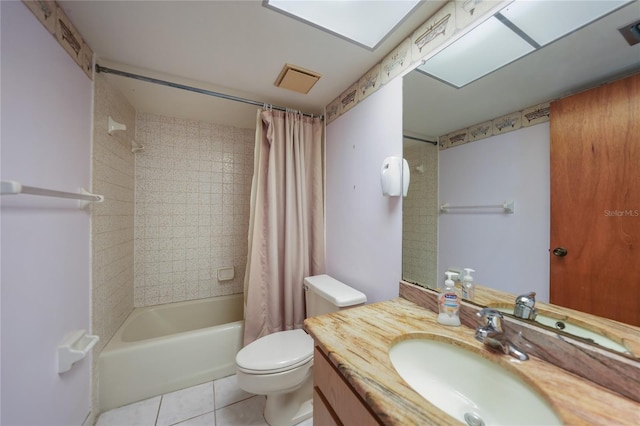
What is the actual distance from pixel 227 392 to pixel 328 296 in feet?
3.26

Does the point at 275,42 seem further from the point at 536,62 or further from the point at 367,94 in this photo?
the point at 536,62

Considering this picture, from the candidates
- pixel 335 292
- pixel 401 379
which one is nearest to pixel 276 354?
pixel 335 292

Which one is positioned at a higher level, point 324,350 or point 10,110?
point 10,110

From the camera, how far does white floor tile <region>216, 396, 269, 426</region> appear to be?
1281 millimetres

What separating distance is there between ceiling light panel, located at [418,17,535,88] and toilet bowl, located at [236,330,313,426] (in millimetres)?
1573

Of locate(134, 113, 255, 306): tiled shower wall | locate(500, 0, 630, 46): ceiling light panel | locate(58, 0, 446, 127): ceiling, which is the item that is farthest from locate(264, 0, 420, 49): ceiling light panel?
locate(134, 113, 255, 306): tiled shower wall

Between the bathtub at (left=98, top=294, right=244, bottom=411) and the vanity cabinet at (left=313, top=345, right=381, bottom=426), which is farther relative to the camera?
the bathtub at (left=98, top=294, right=244, bottom=411)

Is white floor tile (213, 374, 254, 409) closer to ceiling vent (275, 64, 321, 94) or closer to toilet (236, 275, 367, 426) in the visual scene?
toilet (236, 275, 367, 426)

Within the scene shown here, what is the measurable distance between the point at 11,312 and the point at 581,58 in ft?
6.44

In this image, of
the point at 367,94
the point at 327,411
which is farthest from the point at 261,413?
the point at 367,94

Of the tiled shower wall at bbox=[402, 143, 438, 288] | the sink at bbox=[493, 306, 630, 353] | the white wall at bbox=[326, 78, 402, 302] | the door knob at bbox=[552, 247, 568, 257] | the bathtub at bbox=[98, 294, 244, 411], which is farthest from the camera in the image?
the bathtub at bbox=[98, 294, 244, 411]

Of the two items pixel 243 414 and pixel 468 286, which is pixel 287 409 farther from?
pixel 468 286

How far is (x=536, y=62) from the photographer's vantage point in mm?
725

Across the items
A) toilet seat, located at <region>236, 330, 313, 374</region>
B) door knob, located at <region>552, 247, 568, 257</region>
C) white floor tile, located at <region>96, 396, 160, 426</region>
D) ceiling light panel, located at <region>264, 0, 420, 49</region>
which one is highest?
ceiling light panel, located at <region>264, 0, 420, 49</region>
